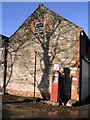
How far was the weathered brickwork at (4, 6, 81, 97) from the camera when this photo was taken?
659 inches

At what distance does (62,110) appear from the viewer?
13242 mm

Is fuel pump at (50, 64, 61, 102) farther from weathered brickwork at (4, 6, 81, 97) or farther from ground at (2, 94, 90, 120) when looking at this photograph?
weathered brickwork at (4, 6, 81, 97)

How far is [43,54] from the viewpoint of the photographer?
17531 mm

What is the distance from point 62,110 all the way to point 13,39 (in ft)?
27.5

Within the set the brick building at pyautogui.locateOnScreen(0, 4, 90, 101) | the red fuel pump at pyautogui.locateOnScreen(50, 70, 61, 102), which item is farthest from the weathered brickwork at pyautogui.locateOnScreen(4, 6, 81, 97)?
the red fuel pump at pyautogui.locateOnScreen(50, 70, 61, 102)

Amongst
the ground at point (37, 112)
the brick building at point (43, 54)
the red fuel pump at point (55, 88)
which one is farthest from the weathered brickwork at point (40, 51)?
the ground at point (37, 112)

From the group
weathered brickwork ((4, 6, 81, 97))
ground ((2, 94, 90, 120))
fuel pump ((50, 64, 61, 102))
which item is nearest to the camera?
ground ((2, 94, 90, 120))

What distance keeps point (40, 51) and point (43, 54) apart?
39cm

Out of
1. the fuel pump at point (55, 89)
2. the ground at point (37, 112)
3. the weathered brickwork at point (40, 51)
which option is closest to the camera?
the ground at point (37, 112)

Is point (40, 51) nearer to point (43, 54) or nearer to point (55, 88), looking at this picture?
point (43, 54)

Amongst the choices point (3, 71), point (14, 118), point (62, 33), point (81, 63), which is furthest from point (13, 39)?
point (14, 118)

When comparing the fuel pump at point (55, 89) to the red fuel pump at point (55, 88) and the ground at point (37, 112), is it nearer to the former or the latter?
the red fuel pump at point (55, 88)

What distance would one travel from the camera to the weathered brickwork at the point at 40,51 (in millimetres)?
16750

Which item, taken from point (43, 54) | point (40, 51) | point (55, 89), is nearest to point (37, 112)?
point (55, 89)
